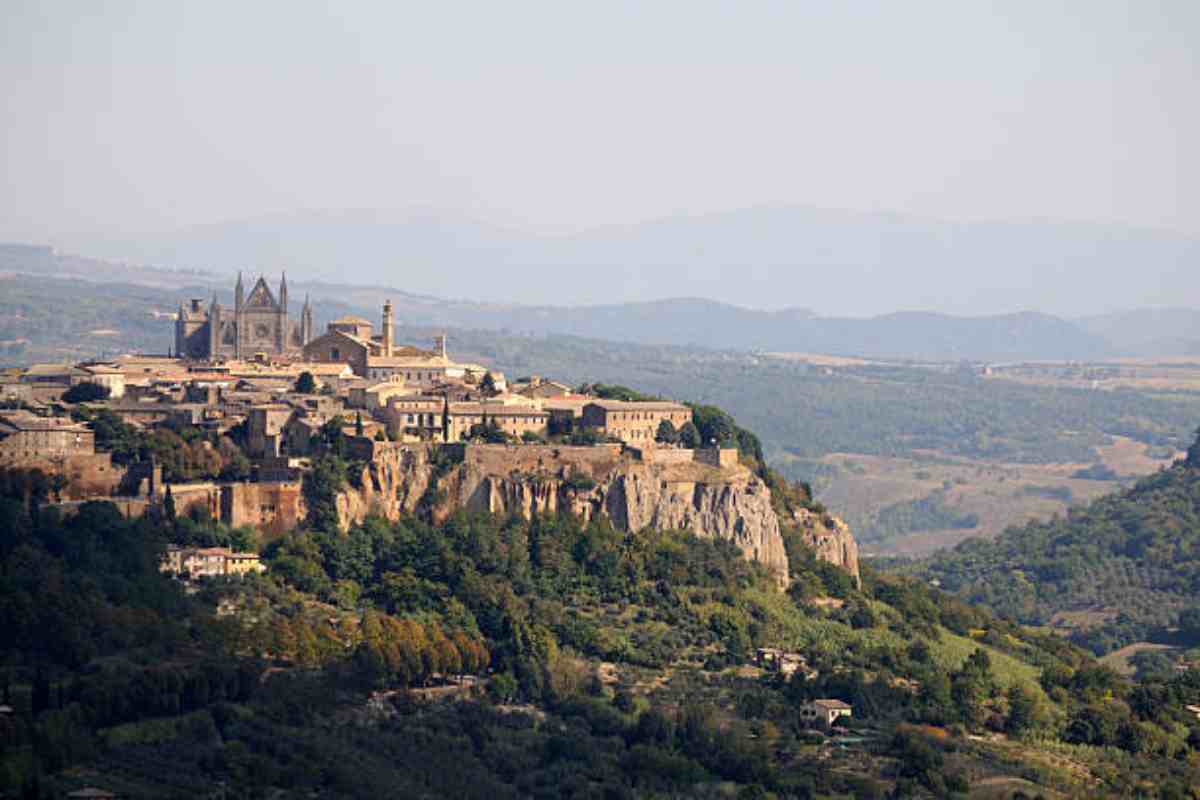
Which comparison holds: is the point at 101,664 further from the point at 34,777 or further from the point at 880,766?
the point at 880,766

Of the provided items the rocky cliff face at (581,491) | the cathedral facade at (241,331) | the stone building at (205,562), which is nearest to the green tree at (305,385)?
the rocky cliff face at (581,491)

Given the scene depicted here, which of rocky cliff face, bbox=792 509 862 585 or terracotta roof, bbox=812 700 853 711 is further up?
rocky cliff face, bbox=792 509 862 585

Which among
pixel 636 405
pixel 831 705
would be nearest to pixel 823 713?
pixel 831 705

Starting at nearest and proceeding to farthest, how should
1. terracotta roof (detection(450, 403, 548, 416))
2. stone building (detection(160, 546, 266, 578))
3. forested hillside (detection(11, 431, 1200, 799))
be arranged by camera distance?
forested hillside (detection(11, 431, 1200, 799))
stone building (detection(160, 546, 266, 578))
terracotta roof (detection(450, 403, 548, 416))

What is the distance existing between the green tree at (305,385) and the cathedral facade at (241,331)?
893 centimetres

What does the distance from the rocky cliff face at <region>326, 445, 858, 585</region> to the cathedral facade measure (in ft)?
53.8

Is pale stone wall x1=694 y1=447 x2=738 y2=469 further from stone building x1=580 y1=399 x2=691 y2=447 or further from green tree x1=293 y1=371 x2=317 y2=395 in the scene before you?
green tree x1=293 y1=371 x2=317 y2=395

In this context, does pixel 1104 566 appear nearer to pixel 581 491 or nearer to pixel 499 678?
pixel 581 491

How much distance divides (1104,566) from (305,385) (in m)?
44.8

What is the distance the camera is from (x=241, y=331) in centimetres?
8112

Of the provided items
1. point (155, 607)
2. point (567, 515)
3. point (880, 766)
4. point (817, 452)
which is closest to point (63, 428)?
point (155, 607)

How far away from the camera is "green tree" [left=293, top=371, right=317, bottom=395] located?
70375 millimetres

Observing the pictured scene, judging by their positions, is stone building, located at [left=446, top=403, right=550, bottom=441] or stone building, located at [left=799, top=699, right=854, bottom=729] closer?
stone building, located at [left=799, top=699, right=854, bottom=729]

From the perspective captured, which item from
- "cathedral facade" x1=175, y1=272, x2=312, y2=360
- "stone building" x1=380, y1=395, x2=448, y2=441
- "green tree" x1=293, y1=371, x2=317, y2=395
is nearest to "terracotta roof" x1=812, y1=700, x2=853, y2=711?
A: "stone building" x1=380, y1=395, x2=448, y2=441
